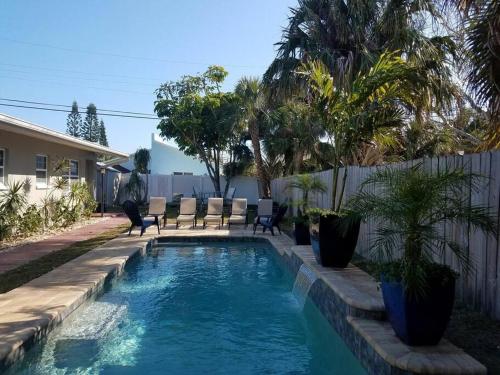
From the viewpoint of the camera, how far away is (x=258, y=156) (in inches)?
889

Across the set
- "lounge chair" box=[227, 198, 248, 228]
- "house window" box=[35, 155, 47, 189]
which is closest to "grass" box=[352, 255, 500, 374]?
"lounge chair" box=[227, 198, 248, 228]

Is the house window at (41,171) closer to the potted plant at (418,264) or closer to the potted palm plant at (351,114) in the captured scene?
the potted palm plant at (351,114)

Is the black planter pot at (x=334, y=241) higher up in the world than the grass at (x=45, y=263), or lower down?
higher up

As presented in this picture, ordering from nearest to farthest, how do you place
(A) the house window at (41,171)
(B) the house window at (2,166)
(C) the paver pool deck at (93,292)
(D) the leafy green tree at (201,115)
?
(C) the paver pool deck at (93,292) < (B) the house window at (2,166) < (A) the house window at (41,171) < (D) the leafy green tree at (201,115)

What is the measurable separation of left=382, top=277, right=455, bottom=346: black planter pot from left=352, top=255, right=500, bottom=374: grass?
357 mm

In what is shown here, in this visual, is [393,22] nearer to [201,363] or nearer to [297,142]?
[201,363]

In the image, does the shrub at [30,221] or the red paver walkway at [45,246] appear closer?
the red paver walkway at [45,246]

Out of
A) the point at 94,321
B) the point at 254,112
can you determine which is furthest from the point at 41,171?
the point at 254,112

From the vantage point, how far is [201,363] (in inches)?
181

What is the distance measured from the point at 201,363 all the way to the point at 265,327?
4.35 feet

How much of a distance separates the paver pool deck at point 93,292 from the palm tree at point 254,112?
1306cm

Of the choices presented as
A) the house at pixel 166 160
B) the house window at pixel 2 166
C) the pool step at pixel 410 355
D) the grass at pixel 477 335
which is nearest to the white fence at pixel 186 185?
the house at pixel 166 160

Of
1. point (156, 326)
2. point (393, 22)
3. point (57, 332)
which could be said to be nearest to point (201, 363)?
point (156, 326)

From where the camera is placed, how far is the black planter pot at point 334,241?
22.7 feet
